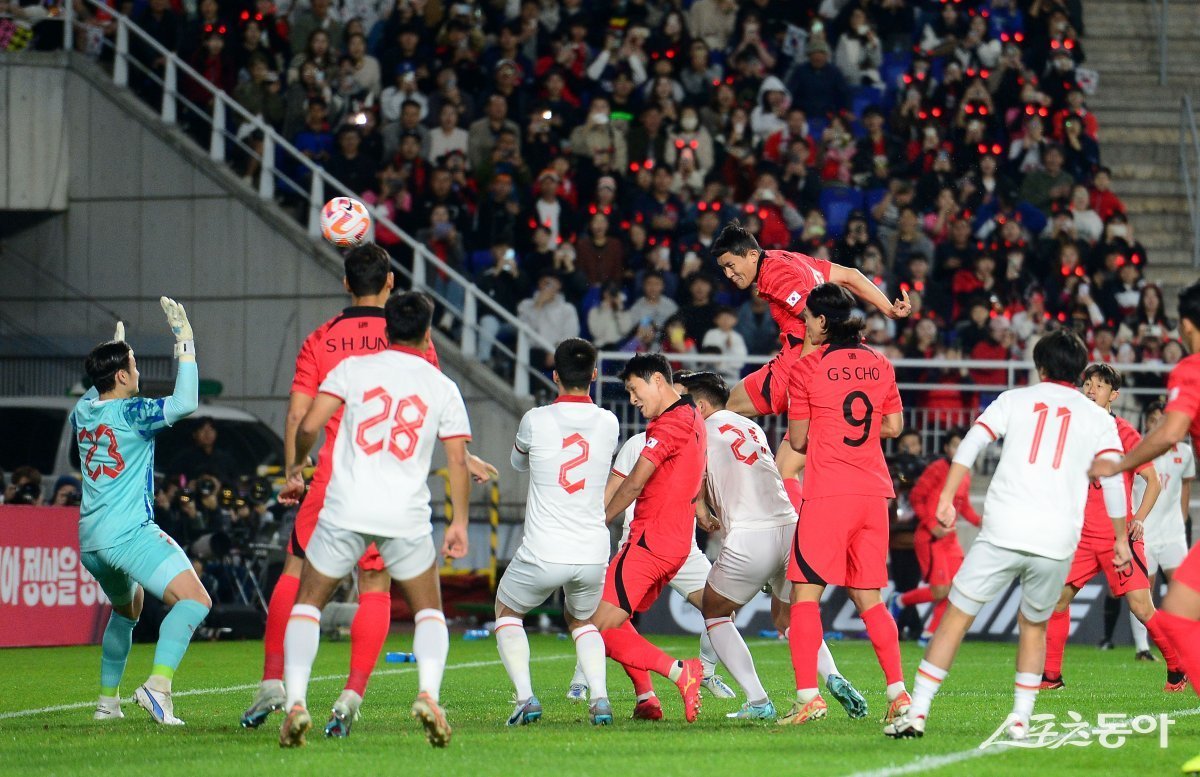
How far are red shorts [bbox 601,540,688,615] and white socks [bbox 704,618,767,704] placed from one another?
40cm

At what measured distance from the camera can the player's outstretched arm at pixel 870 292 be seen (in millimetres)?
10539

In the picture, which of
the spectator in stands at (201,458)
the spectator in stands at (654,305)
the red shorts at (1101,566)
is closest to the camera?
the red shorts at (1101,566)

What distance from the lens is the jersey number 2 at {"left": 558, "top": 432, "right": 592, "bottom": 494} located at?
357 inches

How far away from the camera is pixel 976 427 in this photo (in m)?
8.07

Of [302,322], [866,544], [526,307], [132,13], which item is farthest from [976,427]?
[132,13]

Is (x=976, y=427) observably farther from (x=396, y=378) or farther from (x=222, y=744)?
(x=222, y=744)

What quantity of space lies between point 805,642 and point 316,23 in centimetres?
1577

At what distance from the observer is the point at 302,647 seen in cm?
798

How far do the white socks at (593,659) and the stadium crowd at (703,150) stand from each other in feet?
33.0

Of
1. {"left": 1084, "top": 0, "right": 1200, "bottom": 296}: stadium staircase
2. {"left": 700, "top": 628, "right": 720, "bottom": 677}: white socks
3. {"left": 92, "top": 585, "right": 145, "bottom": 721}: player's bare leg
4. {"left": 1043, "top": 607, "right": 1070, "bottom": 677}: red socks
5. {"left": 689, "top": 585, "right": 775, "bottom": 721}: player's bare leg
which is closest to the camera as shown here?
{"left": 689, "top": 585, "right": 775, "bottom": 721}: player's bare leg

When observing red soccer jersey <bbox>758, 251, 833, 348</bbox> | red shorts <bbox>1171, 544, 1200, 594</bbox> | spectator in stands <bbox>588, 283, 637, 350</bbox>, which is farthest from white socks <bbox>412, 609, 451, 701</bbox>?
spectator in stands <bbox>588, 283, 637, 350</bbox>

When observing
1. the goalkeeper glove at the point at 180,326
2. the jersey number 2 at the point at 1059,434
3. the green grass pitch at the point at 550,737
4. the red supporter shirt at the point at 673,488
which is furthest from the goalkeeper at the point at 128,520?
the jersey number 2 at the point at 1059,434

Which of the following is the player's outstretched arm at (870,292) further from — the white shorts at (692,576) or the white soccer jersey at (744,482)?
the white shorts at (692,576)

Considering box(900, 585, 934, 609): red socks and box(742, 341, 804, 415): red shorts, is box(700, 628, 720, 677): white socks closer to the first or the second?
box(742, 341, 804, 415): red shorts
